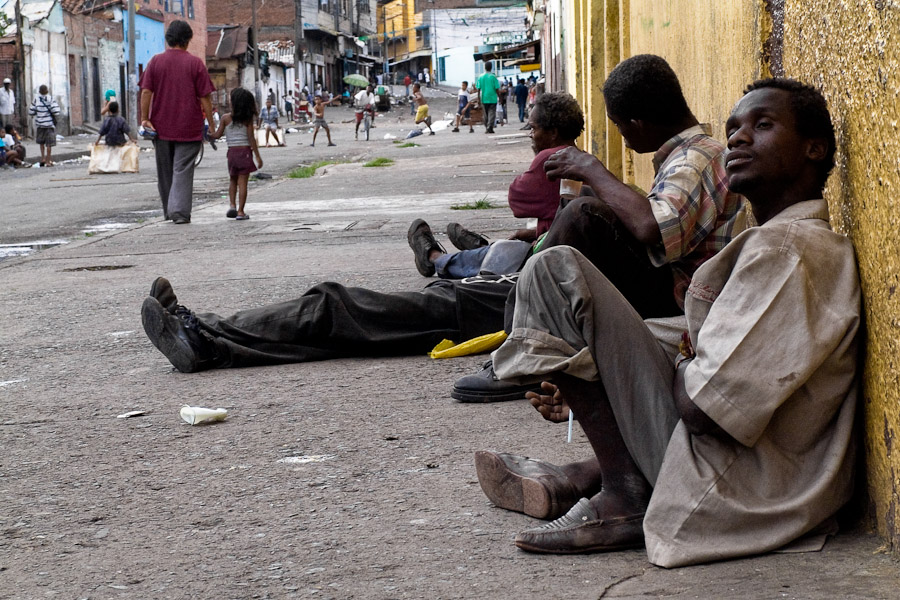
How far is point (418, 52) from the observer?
96.0 meters

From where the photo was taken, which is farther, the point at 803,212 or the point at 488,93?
the point at 488,93

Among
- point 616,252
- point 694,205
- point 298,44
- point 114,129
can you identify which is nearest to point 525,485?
point 616,252

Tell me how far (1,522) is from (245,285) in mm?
3958

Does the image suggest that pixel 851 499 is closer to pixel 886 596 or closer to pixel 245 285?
pixel 886 596

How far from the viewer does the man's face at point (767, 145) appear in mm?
2432

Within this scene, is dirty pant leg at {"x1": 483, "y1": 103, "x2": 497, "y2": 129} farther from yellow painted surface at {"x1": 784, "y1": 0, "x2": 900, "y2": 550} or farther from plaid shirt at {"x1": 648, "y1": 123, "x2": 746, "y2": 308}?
yellow painted surface at {"x1": 784, "y1": 0, "x2": 900, "y2": 550}

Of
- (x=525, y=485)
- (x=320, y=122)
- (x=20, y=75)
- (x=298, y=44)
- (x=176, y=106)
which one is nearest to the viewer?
Answer: (x=525, y=485)

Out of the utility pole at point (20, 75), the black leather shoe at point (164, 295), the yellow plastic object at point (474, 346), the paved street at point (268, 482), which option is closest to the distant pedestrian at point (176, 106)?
the paved street at point (268, 482)

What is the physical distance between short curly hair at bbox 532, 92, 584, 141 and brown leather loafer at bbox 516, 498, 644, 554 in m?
2.64

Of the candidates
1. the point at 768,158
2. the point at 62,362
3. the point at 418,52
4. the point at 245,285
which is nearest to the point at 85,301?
the point at 245,285

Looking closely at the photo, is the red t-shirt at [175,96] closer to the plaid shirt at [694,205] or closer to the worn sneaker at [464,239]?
the worn sneaker at [464,239]

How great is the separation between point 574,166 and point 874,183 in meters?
0.87

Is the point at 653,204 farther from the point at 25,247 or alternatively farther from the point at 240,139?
the point at 240,139

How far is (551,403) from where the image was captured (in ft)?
9.32
